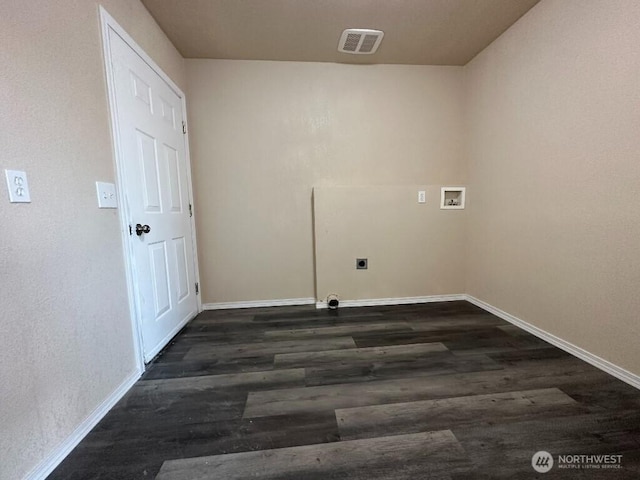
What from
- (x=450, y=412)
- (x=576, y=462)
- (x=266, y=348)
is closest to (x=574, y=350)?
(x=576, y=462)

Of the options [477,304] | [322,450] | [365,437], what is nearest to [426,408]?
[365,437]

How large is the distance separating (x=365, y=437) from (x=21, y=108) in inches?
74.1

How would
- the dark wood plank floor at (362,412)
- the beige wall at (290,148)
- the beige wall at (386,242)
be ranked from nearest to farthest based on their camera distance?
the dark wood plank floor at (362,412), the beige wall at (290,148), the beige wall at (386,242)

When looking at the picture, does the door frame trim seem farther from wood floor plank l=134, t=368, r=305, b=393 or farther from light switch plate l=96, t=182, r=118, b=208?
wood floor plank l=134, t=368, r=305, b=393

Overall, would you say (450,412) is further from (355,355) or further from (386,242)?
(386,242)

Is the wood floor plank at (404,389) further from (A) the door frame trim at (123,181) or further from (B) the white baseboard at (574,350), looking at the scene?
(A) the door frame trim at (123,181)

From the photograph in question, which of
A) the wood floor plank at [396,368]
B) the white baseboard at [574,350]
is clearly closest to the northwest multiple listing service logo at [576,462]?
the wood floor plank at [396,368]

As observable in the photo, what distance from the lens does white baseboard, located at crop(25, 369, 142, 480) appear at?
3.12 feet

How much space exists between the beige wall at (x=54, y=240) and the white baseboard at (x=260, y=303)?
1189 mm

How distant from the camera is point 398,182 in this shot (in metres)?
2.71

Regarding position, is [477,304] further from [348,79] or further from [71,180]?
[71,180]

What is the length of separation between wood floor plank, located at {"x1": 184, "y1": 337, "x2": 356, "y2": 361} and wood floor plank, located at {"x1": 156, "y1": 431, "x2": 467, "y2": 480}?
774mm

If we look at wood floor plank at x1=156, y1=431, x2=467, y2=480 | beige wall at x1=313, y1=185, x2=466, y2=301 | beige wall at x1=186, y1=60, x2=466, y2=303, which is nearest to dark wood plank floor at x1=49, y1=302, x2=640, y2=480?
wood floor plank at x1=156, y1=431, x2=467, y2=480

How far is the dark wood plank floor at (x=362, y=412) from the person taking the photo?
99 centimetres
